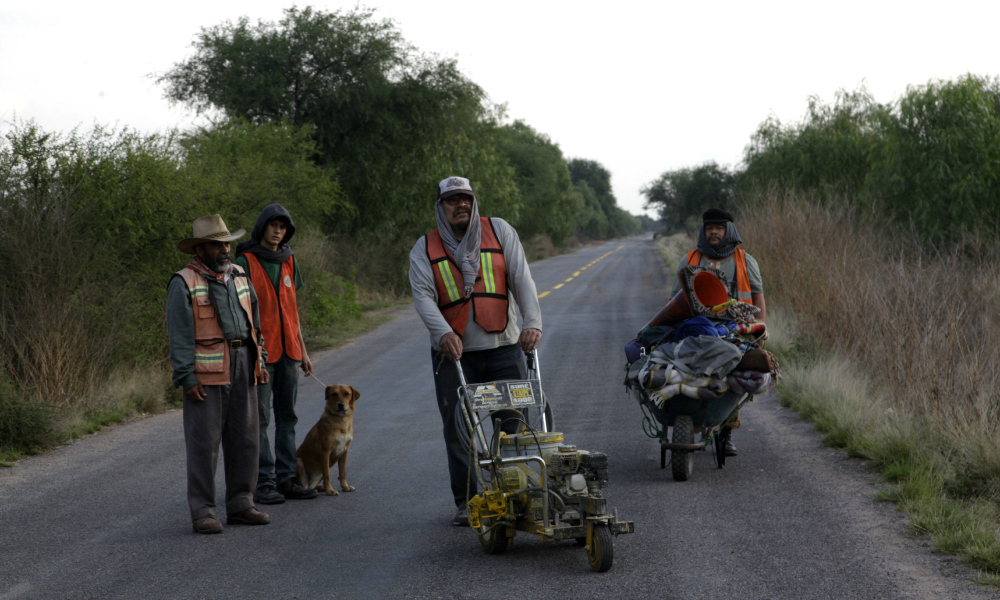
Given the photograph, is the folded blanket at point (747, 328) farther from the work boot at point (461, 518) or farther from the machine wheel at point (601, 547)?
the machine wheel at point (601, 547)

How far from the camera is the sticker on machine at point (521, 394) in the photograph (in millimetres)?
5266

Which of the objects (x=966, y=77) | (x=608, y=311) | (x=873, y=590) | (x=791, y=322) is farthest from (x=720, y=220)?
(x=966, y=77)

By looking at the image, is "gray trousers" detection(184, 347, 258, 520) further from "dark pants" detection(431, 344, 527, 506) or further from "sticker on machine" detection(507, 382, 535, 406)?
"sticker on machine" detection(507, 382, 535, 406)

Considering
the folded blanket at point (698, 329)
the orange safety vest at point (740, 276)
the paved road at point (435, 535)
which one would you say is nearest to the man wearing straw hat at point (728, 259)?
the orange safety vest at point (740, 276)

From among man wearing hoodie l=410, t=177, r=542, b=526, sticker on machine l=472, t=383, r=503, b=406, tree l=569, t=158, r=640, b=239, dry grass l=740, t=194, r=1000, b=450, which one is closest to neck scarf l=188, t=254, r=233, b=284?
man wearing hoodie l=410, t=177, r=542, b=526

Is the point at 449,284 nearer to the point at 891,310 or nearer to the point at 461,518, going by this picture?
the point at 461,518

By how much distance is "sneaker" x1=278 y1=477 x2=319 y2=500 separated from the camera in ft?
22.4

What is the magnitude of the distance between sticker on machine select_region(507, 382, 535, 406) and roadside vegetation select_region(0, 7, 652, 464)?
5.64 metres

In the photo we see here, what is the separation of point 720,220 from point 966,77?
18839 millimetres

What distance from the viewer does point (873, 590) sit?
14.6ft

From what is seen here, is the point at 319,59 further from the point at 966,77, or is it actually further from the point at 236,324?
the point at 236,324

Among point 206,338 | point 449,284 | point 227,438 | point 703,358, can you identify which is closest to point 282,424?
point 227,438

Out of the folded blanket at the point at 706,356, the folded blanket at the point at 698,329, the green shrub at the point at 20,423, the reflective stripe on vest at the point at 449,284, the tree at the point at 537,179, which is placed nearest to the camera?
the reflective stripe on vest at the point at 449,284

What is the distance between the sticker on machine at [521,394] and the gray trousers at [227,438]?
2.03 meters
